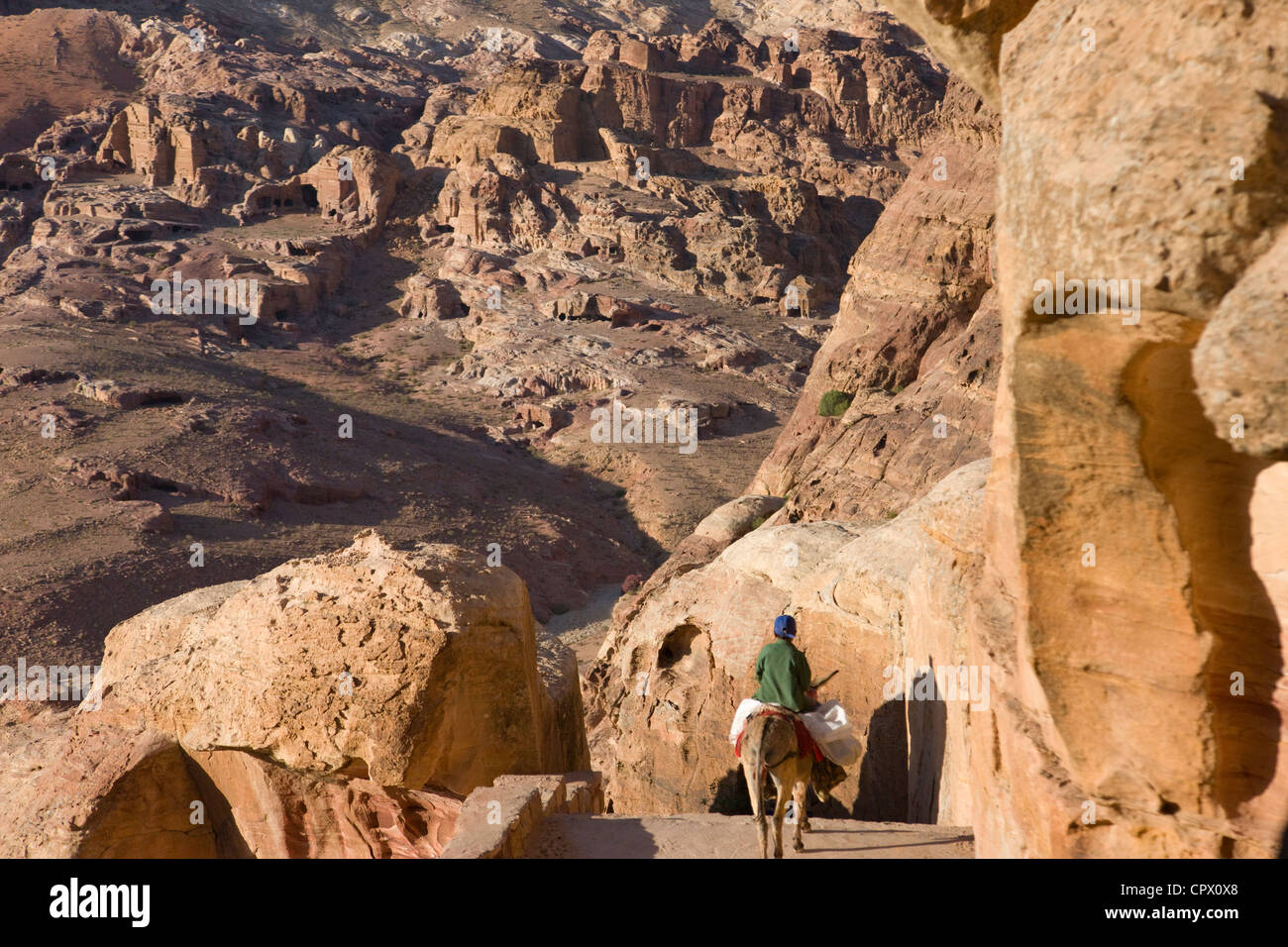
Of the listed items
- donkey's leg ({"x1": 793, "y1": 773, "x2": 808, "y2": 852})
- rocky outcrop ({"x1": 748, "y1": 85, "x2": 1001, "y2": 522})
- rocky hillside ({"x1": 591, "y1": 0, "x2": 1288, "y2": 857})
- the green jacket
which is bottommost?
donkey's leg ({"x1": 793, "y1": 773, "x2": 808, "y2": 852})

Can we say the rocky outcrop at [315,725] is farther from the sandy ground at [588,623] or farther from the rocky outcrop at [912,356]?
the sandy ground at [588,623]

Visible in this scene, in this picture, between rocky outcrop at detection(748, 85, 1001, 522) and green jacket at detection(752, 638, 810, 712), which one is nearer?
green jacket at detection(752, 638, 810, 712)

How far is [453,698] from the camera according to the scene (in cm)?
775

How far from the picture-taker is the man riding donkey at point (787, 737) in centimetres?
659

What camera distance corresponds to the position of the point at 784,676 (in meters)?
7.10

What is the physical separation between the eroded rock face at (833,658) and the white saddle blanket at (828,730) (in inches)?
35.5

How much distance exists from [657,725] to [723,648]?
1.27m

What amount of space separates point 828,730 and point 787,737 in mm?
625

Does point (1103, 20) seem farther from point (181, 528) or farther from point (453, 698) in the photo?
point (181, 528)

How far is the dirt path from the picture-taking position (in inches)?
269

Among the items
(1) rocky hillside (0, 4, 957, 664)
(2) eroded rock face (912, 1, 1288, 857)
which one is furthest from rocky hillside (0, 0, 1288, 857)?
(1) rocky hillside (0, 4, 957, 664)

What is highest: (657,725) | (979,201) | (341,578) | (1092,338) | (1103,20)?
(979,201)

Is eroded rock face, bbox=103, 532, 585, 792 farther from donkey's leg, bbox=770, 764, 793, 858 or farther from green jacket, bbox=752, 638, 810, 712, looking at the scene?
donkey's leg, bbox=770, 764, 793, 858
